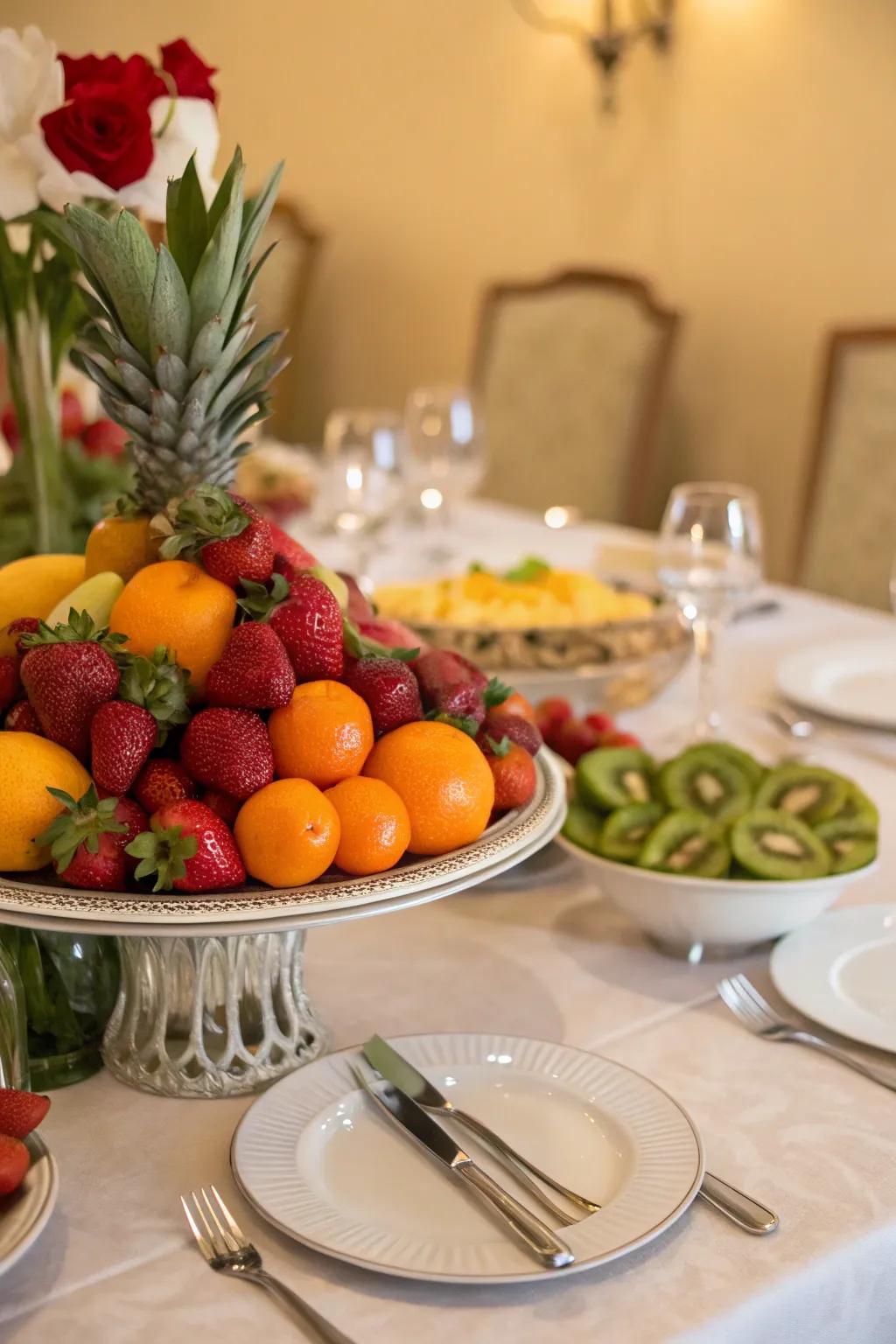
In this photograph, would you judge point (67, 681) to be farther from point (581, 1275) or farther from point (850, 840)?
point (850, 840)

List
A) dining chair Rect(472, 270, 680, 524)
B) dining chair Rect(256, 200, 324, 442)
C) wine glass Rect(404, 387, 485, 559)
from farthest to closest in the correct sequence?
1. dining chair Rect(256, 200, 324, 442)
2. dining chair Rect(472, 270, 680, 524)
3. wine glass Rect(404, 387, 485, 559)

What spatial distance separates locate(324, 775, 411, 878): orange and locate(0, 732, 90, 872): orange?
15 cm

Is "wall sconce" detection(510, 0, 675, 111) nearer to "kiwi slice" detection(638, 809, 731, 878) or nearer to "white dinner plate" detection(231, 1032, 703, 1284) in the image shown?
"kiwi slice" detection(638, 809, 731, 878)

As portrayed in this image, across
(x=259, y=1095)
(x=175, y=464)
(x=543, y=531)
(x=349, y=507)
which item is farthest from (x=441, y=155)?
(x=259, y=1095)

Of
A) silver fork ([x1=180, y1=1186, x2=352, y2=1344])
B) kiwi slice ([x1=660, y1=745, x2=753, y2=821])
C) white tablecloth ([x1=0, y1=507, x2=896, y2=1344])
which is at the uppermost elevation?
kiwi slice ([x1=660, y1=745, x2=753, y2=821])

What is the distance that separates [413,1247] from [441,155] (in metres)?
3.71

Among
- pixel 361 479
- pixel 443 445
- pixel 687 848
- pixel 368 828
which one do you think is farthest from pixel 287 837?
pixel 443 445

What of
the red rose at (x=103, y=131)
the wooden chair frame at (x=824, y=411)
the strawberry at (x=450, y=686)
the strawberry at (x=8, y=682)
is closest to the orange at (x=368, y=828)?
the strawberry at (x=450, y=686)

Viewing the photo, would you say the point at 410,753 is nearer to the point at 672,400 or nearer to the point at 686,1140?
the point at 686,1140

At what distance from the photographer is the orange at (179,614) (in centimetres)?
82

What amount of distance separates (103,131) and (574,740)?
633 mm

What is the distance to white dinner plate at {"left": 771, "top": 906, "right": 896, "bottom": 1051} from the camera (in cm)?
89

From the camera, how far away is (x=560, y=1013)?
3.10ft

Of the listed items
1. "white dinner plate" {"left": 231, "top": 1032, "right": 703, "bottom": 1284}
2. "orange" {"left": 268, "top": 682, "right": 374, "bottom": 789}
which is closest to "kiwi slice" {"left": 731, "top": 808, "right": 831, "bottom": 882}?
"white dinner plate" {"left": 231, "top": 1032, "right": 703, "bottom": 1284}
